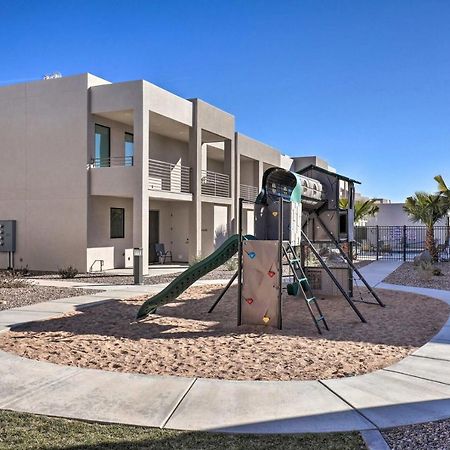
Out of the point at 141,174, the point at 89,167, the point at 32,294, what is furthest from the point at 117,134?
the point at 32,294

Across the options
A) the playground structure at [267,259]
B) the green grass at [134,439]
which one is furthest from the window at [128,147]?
the green grass at [134,439]

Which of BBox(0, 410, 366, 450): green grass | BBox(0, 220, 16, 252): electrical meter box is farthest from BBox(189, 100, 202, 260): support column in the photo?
BBox(0, 410, 366, 450): green grass

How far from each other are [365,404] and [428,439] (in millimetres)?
913

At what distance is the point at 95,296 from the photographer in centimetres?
1327

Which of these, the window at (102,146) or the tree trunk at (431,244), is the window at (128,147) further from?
the tree trunk at (431,244)

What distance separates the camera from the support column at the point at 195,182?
2245cm

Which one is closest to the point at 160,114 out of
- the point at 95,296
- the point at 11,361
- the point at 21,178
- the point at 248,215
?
the point at 21,178

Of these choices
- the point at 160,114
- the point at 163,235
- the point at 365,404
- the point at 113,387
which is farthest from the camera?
the point at 163,235

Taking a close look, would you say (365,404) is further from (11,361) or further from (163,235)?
(163,235)

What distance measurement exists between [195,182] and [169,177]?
1943mm

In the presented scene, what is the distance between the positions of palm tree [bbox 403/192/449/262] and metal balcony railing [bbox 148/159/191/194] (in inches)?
471

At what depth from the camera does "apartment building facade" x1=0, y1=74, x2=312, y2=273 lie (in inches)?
755

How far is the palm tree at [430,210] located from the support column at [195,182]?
450 inches

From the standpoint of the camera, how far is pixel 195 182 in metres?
22.6
